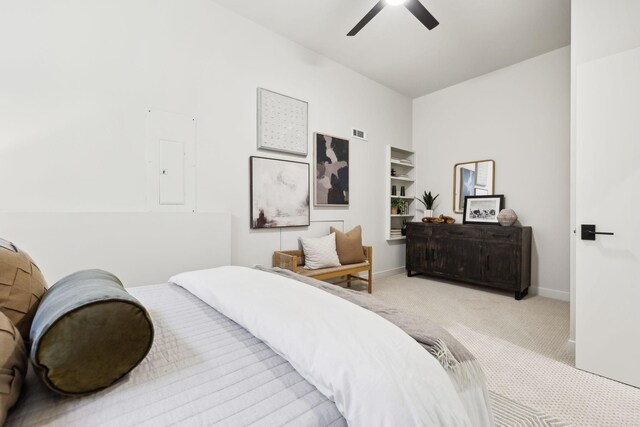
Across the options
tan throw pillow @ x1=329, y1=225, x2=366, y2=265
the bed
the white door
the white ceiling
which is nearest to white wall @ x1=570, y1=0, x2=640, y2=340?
the white door

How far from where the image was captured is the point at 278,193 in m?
3.15

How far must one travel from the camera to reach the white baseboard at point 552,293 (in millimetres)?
3336

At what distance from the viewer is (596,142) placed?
1790 millimetres

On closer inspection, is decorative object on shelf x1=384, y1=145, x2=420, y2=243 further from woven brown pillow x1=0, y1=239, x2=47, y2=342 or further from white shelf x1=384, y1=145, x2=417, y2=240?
woven brown pillow x1=0, y1=239, x2=47, y2=342

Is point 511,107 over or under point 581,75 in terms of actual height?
over

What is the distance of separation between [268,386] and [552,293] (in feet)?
13.4

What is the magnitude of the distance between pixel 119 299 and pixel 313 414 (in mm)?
565

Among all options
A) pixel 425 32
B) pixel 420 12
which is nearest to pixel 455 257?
pixel 425 32

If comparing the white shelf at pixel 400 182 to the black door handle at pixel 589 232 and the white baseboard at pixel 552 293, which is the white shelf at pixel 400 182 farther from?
the black door handle at pixel 589 232

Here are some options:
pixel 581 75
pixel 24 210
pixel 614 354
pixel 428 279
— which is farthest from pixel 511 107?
pixel 24 210

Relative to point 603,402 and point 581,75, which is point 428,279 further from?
point 581,75

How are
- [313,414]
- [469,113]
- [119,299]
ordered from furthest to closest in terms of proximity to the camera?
[469,113], [119,299], [313,414]

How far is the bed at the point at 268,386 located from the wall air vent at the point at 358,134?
3.30 m

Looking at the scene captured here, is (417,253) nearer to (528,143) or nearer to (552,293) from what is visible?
(552,293)
